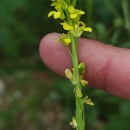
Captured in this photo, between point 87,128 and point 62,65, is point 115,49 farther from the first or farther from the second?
point 87,128

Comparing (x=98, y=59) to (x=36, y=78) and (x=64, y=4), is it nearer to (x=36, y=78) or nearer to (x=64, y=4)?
(x=64, y=4)

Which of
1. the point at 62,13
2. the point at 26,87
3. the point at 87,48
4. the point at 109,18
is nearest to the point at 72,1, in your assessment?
the point at 62,13

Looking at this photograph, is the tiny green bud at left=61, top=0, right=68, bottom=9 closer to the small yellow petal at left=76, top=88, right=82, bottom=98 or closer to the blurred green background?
the small yellow petal at left=76, top=88, right=82, bottom=98

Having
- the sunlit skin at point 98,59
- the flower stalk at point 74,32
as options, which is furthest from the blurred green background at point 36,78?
the flower stalk at point 74,32

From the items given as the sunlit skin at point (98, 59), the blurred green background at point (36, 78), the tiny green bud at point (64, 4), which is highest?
the tiny green bud at point (64, 4)

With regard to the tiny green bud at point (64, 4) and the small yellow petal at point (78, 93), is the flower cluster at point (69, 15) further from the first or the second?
the small yellow petal at point (78, 93)
